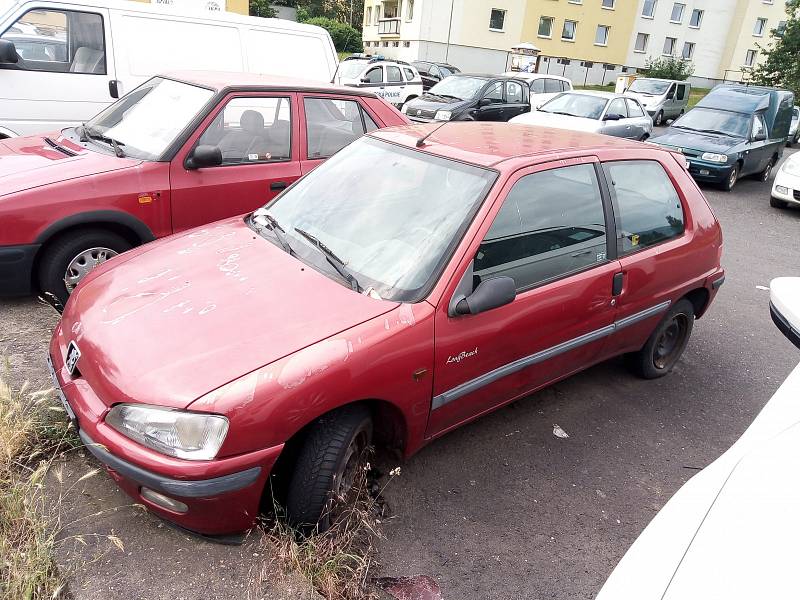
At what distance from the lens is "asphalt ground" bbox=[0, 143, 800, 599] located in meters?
2.32

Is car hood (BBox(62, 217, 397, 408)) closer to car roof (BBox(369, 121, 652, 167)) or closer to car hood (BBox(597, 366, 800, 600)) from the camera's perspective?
car roof (BBox(369, 121, 652, 167))

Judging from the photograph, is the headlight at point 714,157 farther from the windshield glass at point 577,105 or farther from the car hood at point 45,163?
the car hood at point 45,163

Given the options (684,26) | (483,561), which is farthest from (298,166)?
(684,26)

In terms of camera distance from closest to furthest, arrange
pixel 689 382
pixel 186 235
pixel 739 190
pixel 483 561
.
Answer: pixel 483 561 < pixel 186 235 < pixel 689 382 < pixel 739 190

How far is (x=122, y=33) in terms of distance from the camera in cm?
713

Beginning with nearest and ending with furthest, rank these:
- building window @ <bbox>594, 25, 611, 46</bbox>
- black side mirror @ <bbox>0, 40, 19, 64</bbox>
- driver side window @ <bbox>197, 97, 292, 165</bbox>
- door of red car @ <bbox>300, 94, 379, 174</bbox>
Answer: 1. driver side window @ <bbox>197, 97, 292, 165</bbox>
2. door of red car @ <bbox>300, 94, 379, 174</bbox>
3. black side mirror @ <bbox>0, 40, 19, 64</bbox>
4. building window @ <bbox>594, 25, 611, 46</bbox>

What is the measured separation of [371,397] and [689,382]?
3101mm

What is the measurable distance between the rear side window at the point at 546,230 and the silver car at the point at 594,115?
388 inches

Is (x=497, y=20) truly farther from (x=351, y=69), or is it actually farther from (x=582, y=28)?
(x=351, y=69)

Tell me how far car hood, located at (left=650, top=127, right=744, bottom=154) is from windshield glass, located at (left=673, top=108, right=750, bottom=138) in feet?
0.70

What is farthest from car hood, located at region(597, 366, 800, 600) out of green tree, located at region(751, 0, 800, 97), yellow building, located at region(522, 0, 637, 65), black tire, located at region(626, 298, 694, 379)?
yellow building, located at region(522, 0, 637, 65)

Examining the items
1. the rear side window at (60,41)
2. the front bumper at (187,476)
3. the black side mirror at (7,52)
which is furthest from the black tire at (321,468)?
the rear side window at (60,41)

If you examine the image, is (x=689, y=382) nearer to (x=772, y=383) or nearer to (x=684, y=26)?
(x=772, y=383)

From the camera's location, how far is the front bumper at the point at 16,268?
385 centimetres
